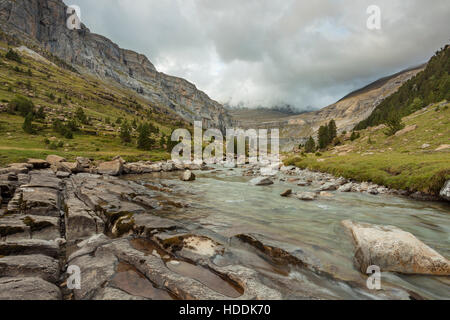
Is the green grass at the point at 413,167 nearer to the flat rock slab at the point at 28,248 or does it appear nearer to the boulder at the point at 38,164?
the flat rock slab at the point at 28,248

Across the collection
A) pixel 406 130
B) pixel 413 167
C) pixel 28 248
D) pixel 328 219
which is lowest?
pixel 328 219

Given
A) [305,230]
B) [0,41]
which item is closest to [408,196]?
[305,230]

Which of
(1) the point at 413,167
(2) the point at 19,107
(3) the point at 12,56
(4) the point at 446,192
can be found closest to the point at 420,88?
(1) the point at 413,167

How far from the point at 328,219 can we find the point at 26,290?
43.1ft

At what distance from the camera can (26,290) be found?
428 cm

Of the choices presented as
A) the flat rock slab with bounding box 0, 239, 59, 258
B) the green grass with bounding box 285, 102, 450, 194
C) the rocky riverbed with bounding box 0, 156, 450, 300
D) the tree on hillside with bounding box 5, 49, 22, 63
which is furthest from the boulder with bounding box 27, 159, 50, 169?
the tree on hillside with bounding box 5, 49, 22, 63

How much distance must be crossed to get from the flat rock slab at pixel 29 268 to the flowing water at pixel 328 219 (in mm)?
6224

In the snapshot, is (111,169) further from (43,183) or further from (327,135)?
(327,135)

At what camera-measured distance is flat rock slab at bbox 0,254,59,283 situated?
5070mm

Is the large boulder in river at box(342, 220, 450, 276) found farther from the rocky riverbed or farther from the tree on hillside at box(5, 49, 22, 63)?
the tree on hillside at box(5, 49, 22, 63)

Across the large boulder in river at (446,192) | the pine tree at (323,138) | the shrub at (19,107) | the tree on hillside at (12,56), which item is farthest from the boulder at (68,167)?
the tree on hillside at (12,56)

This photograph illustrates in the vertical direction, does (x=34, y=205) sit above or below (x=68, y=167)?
below

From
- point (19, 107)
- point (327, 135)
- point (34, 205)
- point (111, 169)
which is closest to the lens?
point (34, 205)

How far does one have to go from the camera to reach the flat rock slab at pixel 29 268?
5070 mm
